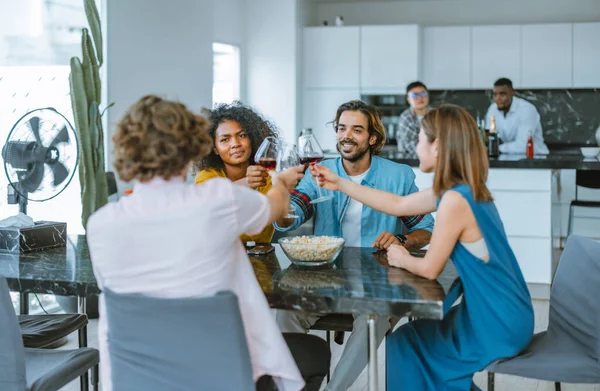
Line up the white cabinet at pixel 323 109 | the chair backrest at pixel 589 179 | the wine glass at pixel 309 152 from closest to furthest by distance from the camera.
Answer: the wine glass at pixel 309 152
the chair backrest at pixel 589 179
the white cabinet at pixel 323 109

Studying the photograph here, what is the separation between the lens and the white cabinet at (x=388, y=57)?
26.2ft

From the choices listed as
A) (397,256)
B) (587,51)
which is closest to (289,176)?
(397,256)

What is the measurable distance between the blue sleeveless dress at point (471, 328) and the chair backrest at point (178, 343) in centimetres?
67

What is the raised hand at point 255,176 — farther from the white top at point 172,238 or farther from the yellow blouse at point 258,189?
the white top at point 172,238

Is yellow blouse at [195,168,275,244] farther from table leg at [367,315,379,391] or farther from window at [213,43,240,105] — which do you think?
window at [213,43,240,105]

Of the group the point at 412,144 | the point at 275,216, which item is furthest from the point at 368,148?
the point at 412,144

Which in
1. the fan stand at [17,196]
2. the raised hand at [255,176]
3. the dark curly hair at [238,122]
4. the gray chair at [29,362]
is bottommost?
the gray chair at [29,362]

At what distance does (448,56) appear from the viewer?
26.9ft

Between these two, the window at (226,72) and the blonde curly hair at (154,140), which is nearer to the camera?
the blonde curly hair at (154,140)

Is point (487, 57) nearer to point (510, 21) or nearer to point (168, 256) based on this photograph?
point (510, 21)

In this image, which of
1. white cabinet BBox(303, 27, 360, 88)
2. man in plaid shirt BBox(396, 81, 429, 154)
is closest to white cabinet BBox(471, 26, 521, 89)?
white cabinet BBox(303, 27, 360, 88)

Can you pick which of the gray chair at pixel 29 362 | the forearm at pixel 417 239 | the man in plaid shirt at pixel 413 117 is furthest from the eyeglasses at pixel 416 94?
the gray chair at pixel 29 362

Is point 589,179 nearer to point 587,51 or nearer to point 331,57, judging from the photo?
point 587,51

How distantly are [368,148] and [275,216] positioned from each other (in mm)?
1264
